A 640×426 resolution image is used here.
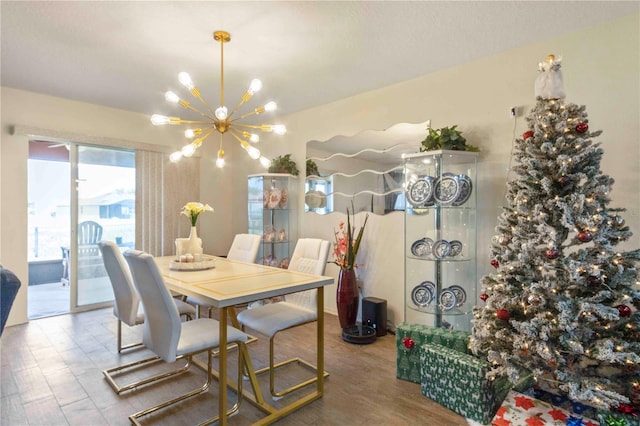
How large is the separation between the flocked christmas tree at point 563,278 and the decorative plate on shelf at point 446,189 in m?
0.71

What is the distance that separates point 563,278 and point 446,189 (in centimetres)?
114

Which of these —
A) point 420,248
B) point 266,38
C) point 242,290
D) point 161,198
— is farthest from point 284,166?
point 242,290

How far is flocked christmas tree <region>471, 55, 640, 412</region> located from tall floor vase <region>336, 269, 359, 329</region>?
1486mm

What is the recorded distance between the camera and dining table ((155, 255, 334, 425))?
1817 mm

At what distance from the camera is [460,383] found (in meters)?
2.02

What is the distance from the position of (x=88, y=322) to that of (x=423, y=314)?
11.5 feet

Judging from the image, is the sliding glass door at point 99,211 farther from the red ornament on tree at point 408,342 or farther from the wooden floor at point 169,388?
the red ornament on tree at point 408,342

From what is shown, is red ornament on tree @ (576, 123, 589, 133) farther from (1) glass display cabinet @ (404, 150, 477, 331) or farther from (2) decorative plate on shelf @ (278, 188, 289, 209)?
(2) decorative plate on shelf @ (278, 188, 289, 209)

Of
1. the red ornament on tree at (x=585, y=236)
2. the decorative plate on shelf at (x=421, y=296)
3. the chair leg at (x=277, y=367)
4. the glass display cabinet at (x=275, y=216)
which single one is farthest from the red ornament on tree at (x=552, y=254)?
the glass display cabinet at (x=275, y=216)

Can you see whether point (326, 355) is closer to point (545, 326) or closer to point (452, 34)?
point (545, 326)

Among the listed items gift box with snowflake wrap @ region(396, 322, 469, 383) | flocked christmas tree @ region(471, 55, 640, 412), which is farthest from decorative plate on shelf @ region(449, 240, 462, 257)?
flocked christmas tree @ region(471, 55, 640, 412)

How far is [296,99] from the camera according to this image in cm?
390

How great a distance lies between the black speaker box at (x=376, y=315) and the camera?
3.29m

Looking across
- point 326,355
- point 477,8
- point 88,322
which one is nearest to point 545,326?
point 326,355
